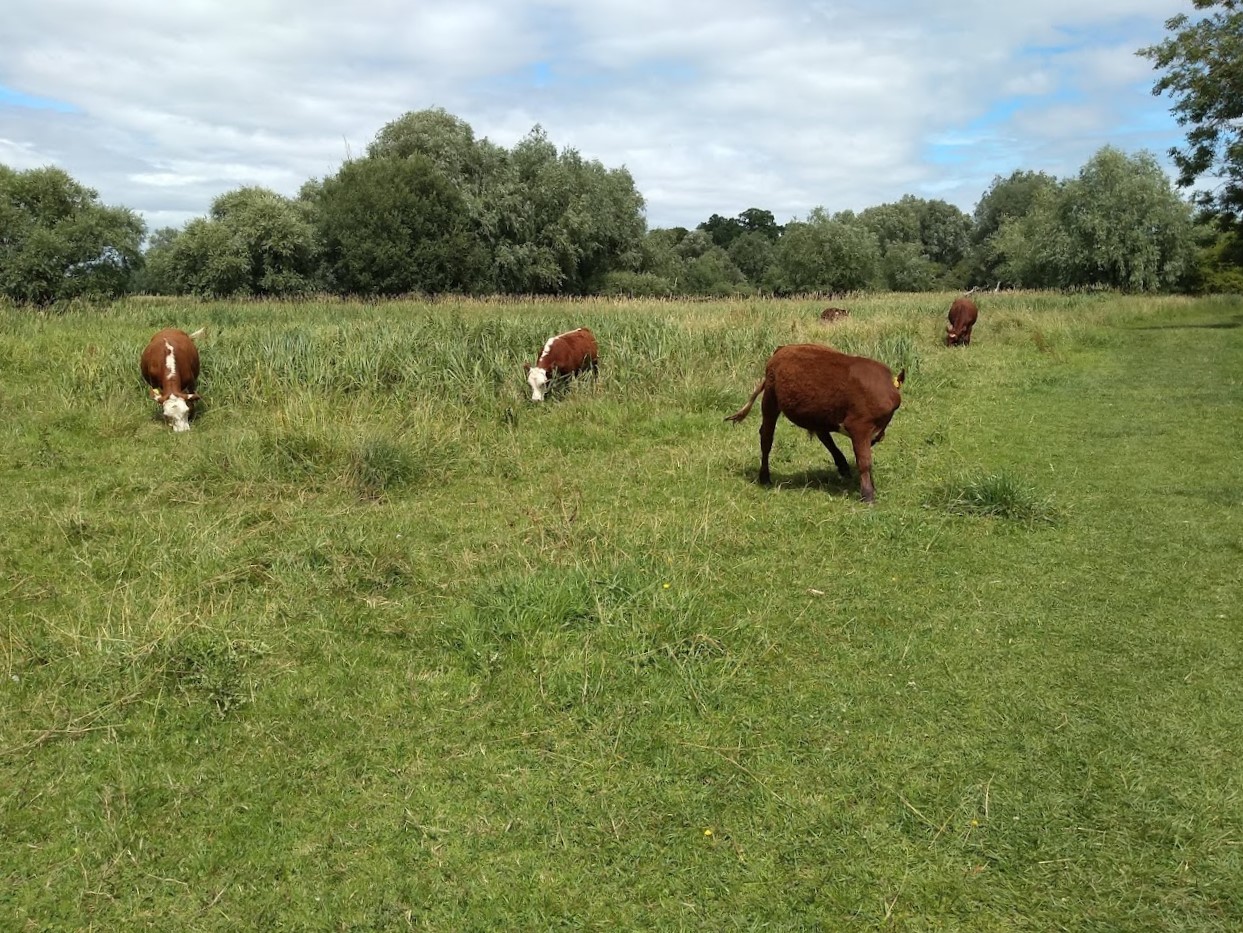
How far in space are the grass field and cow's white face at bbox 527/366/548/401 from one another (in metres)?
2.62

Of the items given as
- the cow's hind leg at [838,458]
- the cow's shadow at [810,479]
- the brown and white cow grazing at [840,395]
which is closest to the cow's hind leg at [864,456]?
the brown and white cow grazing at [840,395]

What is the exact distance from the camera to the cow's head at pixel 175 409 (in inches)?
428

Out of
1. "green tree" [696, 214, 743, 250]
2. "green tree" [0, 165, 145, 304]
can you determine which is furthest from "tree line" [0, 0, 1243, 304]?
"green tree" [696, 214, 743, 250]

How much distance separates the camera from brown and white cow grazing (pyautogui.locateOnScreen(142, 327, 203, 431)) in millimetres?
10945

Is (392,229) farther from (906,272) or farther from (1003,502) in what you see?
(906,272)

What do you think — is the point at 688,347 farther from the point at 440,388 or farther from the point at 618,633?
the point at 618,633

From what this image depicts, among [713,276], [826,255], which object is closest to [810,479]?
[826,255]

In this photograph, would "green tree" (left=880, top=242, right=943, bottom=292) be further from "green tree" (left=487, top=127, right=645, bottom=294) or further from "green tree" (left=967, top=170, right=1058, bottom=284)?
"green tree" (left=487, top=127, right=645, bottom=294)

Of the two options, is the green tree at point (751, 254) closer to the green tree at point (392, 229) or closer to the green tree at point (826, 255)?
the green tree at point (826, 255)

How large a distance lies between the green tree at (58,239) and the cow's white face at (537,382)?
21.8 m

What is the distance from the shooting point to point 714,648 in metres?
4.71

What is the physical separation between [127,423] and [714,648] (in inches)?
370

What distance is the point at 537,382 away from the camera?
12.2 metres

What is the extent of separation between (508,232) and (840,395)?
36.4 metres
